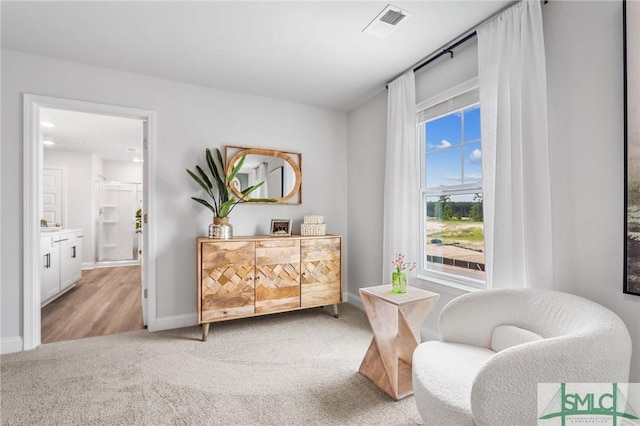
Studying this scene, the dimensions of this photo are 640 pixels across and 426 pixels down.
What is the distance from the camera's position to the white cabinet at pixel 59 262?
363 centimetres

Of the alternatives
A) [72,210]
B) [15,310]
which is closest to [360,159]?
[15,310]

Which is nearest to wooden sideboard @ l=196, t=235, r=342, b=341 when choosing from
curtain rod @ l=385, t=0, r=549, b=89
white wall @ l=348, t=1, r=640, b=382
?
curtain rod @ l=385, t=0, r=549, b=89

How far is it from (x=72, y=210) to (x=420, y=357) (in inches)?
290

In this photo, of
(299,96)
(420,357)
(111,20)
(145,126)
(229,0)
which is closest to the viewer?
(420,357)

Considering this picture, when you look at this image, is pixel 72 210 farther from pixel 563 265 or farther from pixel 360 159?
pixel 563 265

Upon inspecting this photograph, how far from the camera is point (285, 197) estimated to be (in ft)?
11.6

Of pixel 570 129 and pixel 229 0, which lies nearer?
pixel 570 129

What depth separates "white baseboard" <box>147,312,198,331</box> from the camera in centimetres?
294

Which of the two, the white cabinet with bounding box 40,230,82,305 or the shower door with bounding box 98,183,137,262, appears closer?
the white cabinet with bounding box 40,230,82,305

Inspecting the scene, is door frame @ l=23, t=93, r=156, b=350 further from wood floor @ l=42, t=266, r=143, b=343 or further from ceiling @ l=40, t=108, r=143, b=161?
ceiling @ l=40, t=108, r=143, b=161

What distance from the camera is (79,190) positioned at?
625 centimetres

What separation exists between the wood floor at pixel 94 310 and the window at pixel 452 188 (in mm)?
3025

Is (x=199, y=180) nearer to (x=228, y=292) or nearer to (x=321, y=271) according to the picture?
(x=228, y=292)

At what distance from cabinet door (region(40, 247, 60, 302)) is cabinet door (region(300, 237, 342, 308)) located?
310 centimetres
